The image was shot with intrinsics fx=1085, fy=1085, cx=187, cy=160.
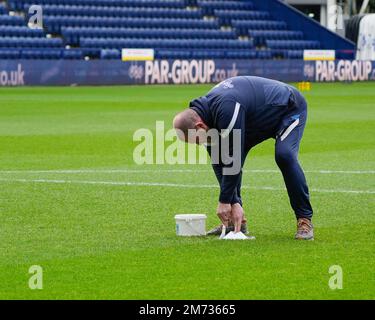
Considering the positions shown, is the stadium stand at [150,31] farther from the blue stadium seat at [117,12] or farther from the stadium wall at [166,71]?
the stadium wall at [166,71]

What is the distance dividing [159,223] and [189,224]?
2.93ft

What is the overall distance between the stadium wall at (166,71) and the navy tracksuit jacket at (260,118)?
3319cm

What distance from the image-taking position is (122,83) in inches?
1839

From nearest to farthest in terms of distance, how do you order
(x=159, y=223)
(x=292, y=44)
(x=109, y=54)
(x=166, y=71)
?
(x=159, y=223) → (x=166, y=71) → (x=109, y=54) → (x=292, y=44)

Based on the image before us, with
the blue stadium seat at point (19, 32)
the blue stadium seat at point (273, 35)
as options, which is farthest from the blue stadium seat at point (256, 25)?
the blue stadium seat at point (19, 32)

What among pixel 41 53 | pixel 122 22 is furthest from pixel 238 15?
pixel 41 53

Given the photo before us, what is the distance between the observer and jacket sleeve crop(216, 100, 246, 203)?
9539 millimetres

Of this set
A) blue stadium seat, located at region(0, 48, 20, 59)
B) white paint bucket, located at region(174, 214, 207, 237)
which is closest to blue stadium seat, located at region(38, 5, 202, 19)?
blue stadium seat, located at region(0, 48, 20, 59)

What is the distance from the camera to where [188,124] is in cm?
948

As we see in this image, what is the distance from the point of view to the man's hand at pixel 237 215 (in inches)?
402

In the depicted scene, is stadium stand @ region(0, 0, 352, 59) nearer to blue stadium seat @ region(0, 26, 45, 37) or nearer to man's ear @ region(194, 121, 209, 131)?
blue stadium seat @ region(0, 26, 45, 37)

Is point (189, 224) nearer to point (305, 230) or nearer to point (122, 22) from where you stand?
point (305, 230)

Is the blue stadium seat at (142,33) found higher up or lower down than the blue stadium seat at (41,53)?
higher up
